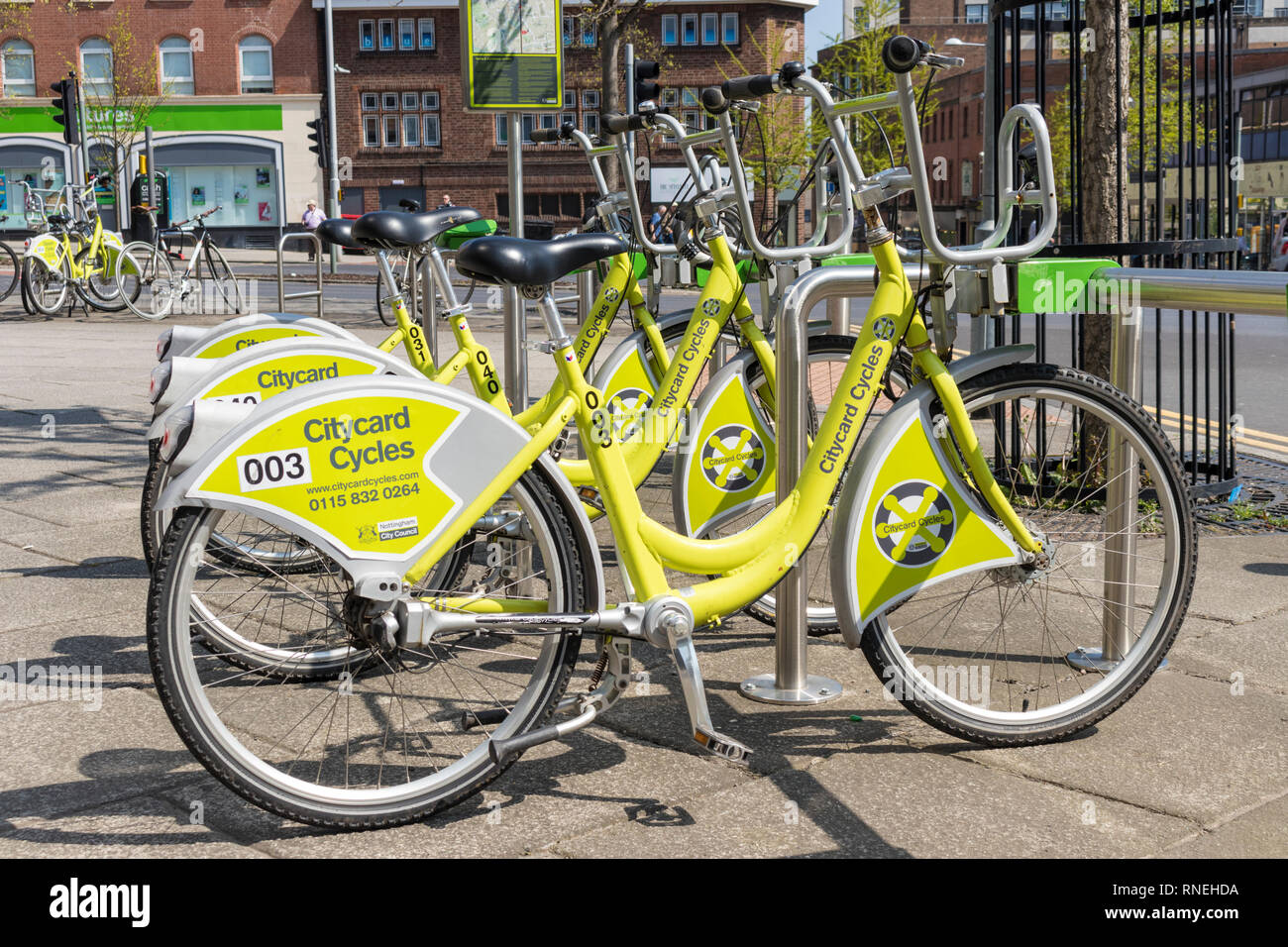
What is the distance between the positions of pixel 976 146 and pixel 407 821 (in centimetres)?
7940

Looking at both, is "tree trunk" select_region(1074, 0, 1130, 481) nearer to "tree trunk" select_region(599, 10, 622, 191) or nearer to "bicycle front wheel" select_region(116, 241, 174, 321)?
"tree trunk" select_region(599, 10, 622, 191)

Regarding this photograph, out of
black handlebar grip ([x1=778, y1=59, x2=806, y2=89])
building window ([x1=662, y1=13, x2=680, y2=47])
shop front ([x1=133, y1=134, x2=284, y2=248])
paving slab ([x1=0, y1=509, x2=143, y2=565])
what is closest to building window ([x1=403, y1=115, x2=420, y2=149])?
shop front ([x1=133, y1=134, x2=284, y2=248])

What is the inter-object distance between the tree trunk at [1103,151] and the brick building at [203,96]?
4842 centimetres

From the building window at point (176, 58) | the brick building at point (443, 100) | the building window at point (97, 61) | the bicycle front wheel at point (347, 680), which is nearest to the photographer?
the bicycle front wheel at point (347, 680)

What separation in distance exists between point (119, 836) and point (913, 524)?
1.92m

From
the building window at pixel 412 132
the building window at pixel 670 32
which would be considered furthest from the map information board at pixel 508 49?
the building window at pixel 670 32

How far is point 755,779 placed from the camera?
11.1 ft

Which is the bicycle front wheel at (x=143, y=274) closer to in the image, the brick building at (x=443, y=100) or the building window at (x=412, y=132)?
the brick building at (x=443, y=100)

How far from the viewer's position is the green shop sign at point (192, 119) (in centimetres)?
5162

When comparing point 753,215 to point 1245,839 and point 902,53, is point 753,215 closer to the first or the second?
point 902,53

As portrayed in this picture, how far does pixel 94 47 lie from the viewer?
52.2m

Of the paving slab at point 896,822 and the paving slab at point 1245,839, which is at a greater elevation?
the paving slab at point 896,822

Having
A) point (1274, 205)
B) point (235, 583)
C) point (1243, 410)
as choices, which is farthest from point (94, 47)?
point (235, 583)

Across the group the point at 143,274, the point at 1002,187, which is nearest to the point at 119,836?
the point at 1002,187
